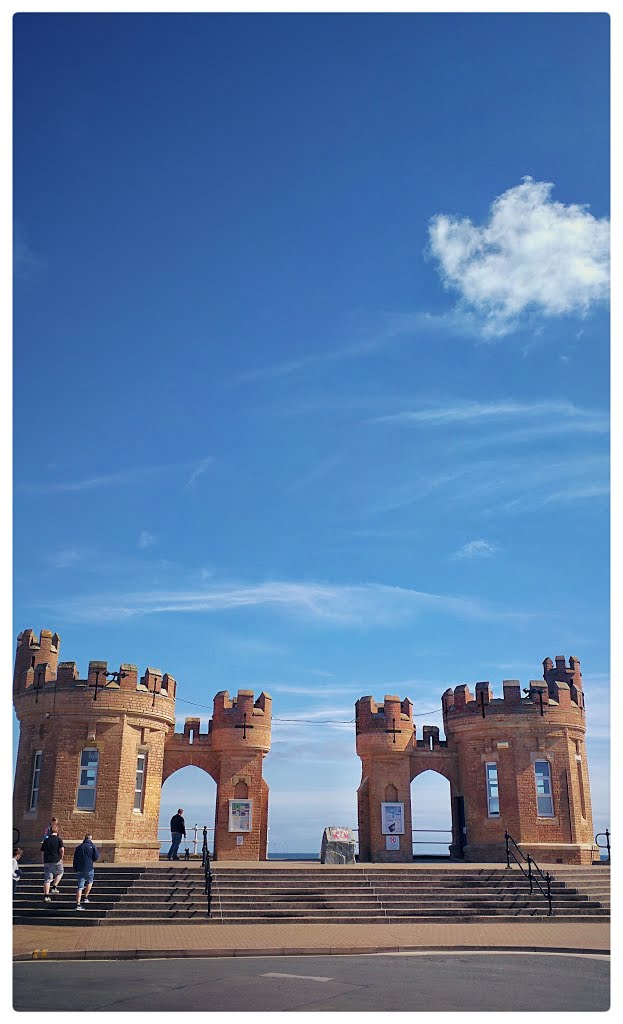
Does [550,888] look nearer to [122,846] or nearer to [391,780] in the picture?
[391,780]

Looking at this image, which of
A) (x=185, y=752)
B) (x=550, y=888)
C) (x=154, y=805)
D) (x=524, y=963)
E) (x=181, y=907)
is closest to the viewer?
(x=524, y=963)

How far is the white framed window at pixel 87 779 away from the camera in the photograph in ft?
78.5

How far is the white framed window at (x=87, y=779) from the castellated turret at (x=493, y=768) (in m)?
8.79

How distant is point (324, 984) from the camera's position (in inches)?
420

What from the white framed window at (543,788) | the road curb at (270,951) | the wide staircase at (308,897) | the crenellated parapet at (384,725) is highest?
the crenellated parapet at (384,725)

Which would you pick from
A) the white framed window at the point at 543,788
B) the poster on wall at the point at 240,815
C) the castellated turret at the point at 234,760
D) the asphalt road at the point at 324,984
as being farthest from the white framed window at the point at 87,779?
the white framed window at the point at 543,788

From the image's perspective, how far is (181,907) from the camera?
60.3 ft

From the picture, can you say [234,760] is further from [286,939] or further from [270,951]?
[270,951]

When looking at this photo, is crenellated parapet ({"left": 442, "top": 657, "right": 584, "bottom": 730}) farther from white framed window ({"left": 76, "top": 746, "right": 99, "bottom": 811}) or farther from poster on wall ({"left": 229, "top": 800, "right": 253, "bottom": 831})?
white framed window ({"left": 76, "top": 746, "right": 99, "bottom": 811})

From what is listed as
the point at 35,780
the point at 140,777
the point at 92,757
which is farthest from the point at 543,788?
the point at 35,780

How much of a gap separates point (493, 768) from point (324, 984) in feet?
59.2

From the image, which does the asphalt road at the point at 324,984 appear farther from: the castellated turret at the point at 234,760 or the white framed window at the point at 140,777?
the castellated turret at the point at 234,760

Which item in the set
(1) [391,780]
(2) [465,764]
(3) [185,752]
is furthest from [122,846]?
(2) [465,764]
